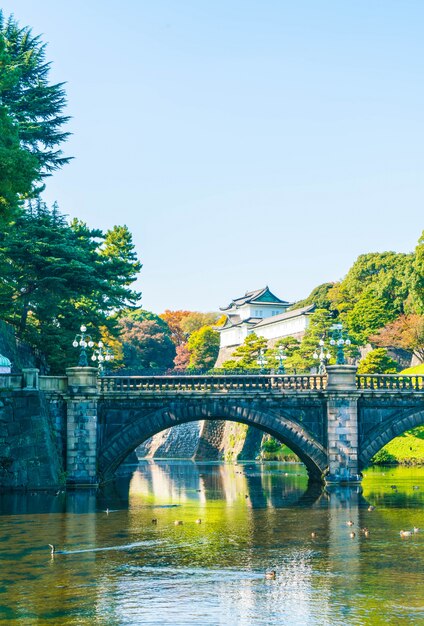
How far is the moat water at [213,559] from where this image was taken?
75.5ft

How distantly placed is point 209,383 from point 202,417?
6.48 ft

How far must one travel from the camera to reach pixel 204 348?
15225 cm

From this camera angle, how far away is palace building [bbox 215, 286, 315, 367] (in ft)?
430

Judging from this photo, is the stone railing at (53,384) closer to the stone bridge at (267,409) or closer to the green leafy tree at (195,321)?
the stone bridge at (267,409)

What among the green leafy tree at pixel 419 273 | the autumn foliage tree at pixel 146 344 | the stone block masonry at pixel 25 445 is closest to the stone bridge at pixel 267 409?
the stone block masonry at pixel 25 445

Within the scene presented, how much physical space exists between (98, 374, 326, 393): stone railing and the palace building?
72.7 metres

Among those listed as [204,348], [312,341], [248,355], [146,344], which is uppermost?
[204,348]

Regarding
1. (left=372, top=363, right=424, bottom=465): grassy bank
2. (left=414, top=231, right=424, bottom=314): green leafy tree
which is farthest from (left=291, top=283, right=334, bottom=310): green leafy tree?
(left=372, top=363, right=424, bottom=465): grassy bank

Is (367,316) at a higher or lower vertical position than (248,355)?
higher

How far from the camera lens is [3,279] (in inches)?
2277

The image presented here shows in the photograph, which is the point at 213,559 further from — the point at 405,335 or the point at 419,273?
the point at 405,335

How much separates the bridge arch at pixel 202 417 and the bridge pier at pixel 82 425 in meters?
1.23

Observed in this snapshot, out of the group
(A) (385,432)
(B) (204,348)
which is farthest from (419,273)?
(B) (204,348)

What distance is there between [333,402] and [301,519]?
1320 centimetres
